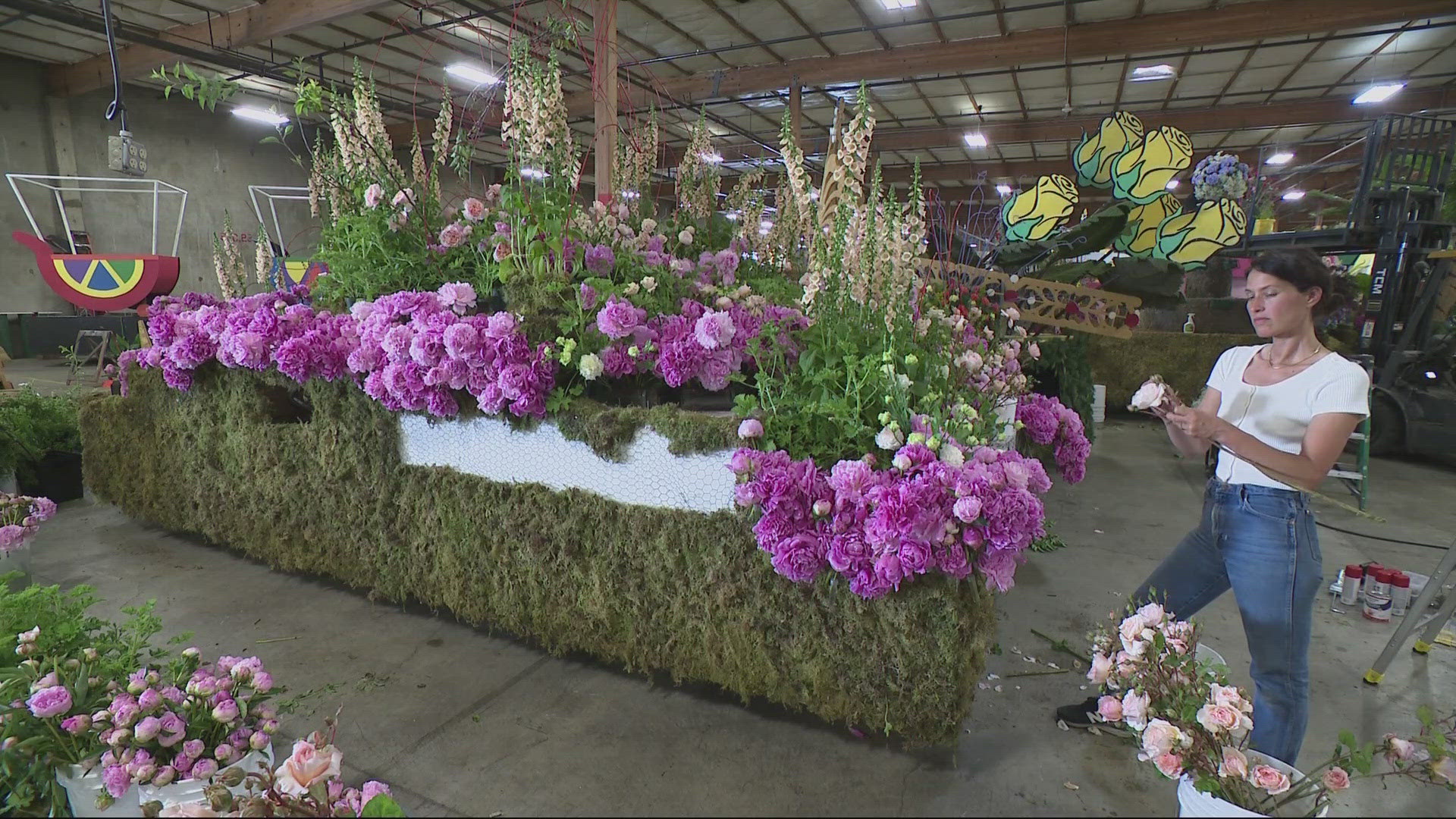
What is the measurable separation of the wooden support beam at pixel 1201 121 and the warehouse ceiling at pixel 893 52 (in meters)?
0.03

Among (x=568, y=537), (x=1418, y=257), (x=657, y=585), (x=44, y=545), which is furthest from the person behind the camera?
(x=1418, y=257)

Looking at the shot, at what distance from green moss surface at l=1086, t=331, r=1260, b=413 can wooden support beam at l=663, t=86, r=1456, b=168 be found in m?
2.98

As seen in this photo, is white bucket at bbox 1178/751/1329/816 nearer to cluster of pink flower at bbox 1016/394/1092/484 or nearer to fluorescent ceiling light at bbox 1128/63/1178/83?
cluster of pink flower at bbox 1016/394/1092/484

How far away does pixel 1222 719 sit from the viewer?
1.25 m

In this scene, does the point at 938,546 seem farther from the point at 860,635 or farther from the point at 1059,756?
the point at 1059,756

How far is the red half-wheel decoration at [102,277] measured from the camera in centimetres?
388

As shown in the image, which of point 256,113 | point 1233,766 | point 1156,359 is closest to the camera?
point 1233,766

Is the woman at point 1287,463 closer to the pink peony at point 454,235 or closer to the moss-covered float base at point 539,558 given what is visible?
the moss-covered float base at point 539,558

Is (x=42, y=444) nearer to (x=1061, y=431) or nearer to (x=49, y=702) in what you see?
(x=49, y=702)

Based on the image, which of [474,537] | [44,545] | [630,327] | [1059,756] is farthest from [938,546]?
[44,545]

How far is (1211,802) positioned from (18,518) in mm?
4302

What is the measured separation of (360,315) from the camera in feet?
9.01

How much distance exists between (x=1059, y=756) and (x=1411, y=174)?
24.1 feet

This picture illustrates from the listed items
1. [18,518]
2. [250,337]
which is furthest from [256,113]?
[250,337]
